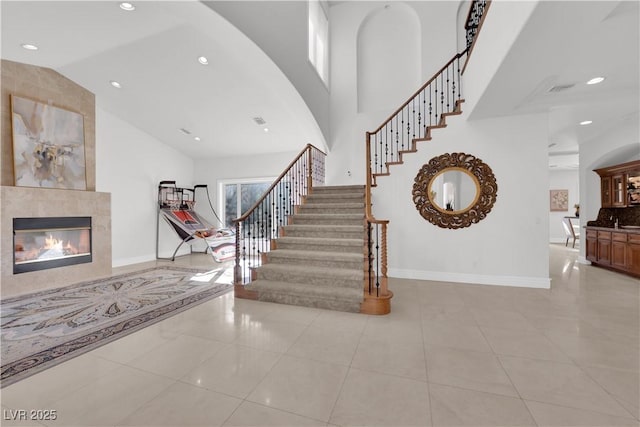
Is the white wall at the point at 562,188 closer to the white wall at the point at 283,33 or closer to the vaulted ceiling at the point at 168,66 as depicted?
the vaulted ceiling at the point at 168,66

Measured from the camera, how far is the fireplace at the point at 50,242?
4.23 m

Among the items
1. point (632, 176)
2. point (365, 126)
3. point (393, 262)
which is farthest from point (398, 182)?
point (632, 176)

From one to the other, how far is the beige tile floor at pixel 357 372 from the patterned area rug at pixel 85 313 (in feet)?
0.80

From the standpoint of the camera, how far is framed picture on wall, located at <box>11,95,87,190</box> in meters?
4.34

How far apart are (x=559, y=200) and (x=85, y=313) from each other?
1429cm

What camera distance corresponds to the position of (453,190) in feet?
16.0

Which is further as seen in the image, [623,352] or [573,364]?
[623,352]

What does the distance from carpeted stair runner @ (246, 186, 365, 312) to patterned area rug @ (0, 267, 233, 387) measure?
1.03 metres

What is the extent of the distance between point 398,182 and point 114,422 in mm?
4734

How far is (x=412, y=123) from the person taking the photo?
585cm

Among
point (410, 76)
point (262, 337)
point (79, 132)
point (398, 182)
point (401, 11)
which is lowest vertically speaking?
point (262, 337)

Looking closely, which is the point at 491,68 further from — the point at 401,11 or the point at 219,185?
the point at 219,185

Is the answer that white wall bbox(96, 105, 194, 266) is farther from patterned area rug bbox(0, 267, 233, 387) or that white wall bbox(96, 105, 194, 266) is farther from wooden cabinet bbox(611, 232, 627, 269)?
wooden cabinet bbox(611, 232, 627, 269)

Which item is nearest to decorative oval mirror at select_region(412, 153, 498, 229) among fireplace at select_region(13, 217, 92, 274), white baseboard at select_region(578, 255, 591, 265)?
white baseboard at select_region(578, 255, 591, 265)
